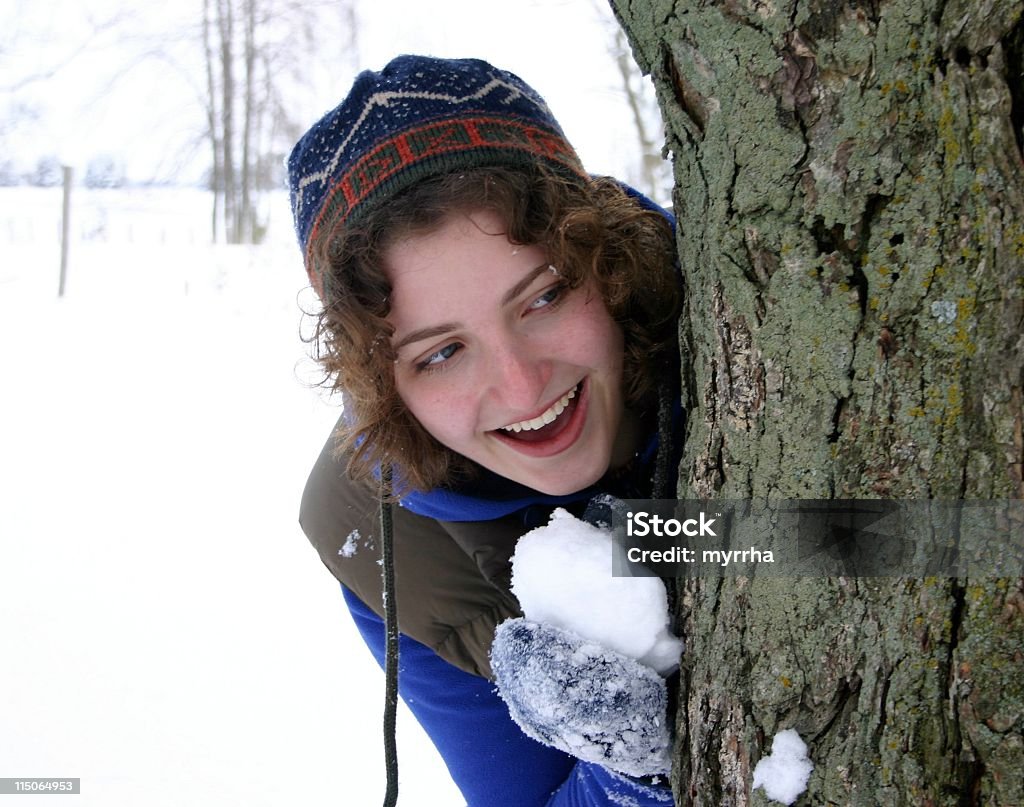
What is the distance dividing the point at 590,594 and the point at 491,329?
15.8 inches

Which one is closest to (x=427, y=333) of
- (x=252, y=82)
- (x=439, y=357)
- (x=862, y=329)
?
(x=439, y=357)

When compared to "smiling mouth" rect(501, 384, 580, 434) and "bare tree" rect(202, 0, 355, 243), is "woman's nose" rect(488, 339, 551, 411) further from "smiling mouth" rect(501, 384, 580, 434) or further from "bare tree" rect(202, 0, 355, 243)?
"bare tree" rect(202, 0, 355, 243)

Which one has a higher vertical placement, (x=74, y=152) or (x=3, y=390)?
(x=74, y=152)

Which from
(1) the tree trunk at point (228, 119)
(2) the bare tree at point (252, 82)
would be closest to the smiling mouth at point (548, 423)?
(2) the bare tree at point (252, 82)

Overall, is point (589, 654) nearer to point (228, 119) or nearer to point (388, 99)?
point (388, 99)

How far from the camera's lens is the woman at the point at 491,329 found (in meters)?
1.21

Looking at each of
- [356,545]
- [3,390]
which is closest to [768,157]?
[356,545]

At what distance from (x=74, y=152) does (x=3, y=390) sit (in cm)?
729

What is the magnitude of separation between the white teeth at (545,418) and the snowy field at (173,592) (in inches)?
19.5

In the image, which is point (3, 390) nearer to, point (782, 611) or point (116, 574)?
point (116, 574)

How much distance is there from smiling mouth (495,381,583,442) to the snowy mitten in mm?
304

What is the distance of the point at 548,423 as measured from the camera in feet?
4.43

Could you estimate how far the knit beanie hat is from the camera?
1208mm

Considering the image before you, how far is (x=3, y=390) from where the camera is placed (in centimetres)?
655
